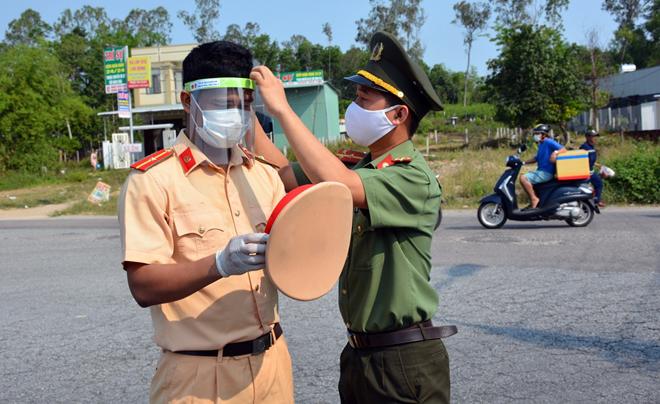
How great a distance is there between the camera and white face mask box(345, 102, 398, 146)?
272cm

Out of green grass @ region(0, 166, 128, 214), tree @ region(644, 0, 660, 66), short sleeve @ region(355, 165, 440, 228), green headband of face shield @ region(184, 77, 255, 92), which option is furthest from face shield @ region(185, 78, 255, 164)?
tree @ region(644, 0, 660, 66)

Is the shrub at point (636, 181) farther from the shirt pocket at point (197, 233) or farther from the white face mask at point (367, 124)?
the shirt pocket at point (197, 233)

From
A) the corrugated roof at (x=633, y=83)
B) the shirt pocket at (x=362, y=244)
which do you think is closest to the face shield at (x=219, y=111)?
the shirt pocket at (x=362, y=244)

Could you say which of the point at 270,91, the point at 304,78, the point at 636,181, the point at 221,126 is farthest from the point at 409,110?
the point at 304,78

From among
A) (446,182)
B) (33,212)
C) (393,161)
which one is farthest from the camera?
(33,212)

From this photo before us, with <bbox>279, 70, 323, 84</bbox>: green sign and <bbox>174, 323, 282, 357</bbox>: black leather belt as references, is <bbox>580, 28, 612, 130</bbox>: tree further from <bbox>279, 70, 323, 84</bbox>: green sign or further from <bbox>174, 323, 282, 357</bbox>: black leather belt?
<bbox>174, 323, 282, 357</bbox>: black leather belt

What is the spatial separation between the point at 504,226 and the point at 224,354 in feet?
35.0

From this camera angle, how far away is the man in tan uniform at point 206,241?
7.10 feet

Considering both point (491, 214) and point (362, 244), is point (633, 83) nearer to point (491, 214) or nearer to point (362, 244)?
point (491, 214)

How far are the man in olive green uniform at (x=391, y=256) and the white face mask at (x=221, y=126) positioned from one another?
19 cm

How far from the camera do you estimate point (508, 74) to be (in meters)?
35.0

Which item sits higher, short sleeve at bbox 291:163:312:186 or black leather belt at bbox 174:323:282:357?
short sleeve at bbox 291:163:312:186

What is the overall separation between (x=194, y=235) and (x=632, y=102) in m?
44.2

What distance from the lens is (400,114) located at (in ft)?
8.98
